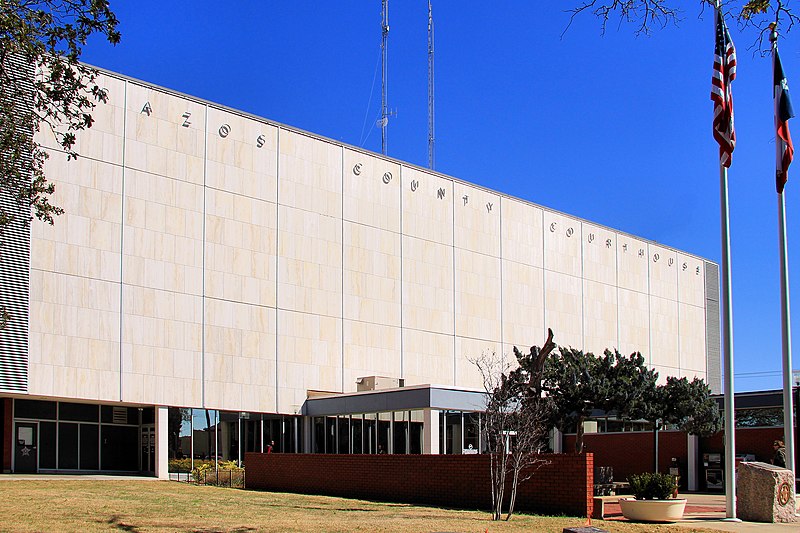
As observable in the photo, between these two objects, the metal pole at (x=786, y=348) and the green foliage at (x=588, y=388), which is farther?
the green foliage at (x=588, y=388)

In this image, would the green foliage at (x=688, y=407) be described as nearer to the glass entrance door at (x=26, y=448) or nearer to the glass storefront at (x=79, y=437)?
the glass storefront at (x=79, y=437)

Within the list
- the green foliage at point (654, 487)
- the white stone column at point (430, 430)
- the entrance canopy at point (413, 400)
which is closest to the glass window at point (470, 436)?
the entrance canopy at point (413, 400)

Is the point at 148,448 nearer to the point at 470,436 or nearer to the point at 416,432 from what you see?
the point at 416,432

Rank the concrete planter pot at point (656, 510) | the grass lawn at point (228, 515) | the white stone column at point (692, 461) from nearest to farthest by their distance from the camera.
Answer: the grass lawn at point (228, 515)
the concrete planter pot at point (656, 510)
the white stone column at point (692, 461)

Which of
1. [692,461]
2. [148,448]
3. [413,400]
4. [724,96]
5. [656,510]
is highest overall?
[724,96]

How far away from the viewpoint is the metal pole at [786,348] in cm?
2470

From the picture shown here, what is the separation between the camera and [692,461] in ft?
153

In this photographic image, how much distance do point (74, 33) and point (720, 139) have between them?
628 inches

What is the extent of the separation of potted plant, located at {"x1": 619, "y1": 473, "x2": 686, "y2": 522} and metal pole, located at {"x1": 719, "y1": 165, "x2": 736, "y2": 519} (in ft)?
4.00

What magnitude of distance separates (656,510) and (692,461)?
2582 centimetres

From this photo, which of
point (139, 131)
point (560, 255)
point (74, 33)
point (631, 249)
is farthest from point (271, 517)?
point (631, 249)

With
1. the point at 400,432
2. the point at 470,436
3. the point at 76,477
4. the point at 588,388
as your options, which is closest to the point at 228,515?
the point at 588,388

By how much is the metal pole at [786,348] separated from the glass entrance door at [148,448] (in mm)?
28798

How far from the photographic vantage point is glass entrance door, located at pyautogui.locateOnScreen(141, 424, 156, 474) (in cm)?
4341
